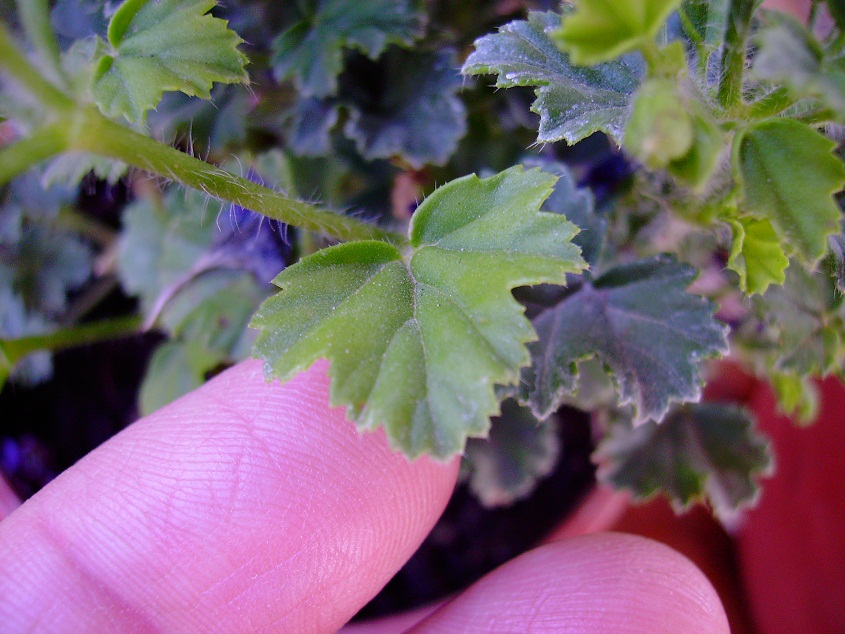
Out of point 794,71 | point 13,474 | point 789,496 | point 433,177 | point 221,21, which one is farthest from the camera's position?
point 789,496

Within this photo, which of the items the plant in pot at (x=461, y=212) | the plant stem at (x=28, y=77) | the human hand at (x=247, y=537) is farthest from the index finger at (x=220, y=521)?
the plant stem at (x=28, y=77)

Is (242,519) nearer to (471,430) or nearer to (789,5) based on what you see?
(471,430)

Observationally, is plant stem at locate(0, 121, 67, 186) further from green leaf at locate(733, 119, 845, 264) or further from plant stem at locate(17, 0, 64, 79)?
green leaf at locate(733, 119, 845, 264)

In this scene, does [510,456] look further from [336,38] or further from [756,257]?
[336,38]

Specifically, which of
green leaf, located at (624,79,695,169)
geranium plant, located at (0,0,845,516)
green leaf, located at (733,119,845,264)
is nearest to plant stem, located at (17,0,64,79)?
geranium plant, located at (0,0,845,516)

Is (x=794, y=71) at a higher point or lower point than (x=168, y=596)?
higher

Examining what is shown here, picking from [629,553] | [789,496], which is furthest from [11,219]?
[789,496]
